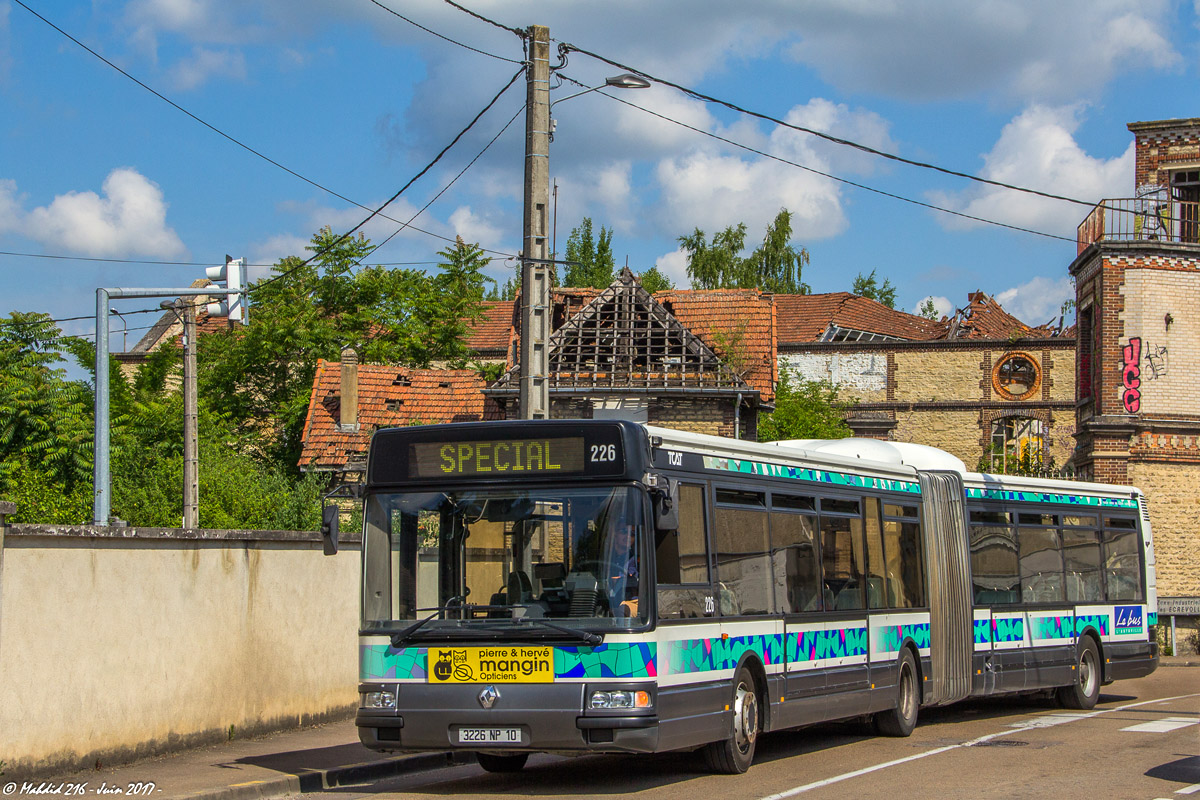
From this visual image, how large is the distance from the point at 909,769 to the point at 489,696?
150 inches

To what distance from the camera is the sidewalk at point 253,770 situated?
31.4 feet

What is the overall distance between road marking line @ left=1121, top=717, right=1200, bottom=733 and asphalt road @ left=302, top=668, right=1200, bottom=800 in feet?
0.04

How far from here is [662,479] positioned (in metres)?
9.47

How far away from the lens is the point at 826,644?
12.0m

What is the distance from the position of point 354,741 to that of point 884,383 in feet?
134

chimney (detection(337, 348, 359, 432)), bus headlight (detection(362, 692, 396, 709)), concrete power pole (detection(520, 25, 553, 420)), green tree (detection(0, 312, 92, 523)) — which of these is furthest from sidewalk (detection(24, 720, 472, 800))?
chimney (detection(337, 348, 359, 432))

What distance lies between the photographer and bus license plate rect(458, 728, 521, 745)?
9195 millimetres

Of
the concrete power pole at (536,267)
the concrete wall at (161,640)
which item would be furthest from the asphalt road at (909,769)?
the concrete power pole at (536,267)

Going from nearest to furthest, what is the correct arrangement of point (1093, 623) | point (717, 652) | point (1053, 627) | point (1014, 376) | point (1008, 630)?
1. point (717, 652)
2. point (1008, 630)
3. point (1053, 627)
4. point (1093, 623)
5. point (1014, 376)

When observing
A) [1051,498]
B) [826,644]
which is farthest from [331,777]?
[1051,498]

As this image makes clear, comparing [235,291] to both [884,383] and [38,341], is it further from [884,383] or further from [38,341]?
[884,383]

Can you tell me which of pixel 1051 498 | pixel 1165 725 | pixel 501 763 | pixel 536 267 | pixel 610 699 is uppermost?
pixel 536 267

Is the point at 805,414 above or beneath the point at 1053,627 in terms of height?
above

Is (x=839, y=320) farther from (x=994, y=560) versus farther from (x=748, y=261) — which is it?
(x=994, y=560)
